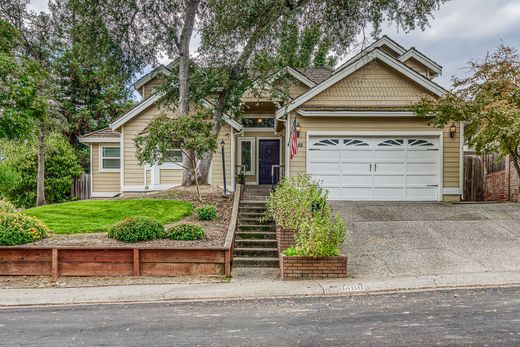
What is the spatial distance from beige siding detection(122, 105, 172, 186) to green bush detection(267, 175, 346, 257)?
818cm

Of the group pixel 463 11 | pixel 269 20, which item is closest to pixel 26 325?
pixel 269 20

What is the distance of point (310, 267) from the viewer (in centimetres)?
807

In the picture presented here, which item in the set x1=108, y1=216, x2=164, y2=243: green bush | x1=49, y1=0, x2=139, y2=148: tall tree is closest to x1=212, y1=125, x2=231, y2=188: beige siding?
x1=49, y1=0, x2=139, y2=148: tall tree

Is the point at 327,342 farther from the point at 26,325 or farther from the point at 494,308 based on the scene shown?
the point at 26,325

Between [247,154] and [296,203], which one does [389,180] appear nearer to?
[296,203]

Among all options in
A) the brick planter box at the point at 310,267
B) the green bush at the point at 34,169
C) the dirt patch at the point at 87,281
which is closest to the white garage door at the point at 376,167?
the brick planter box at the point at 310,267

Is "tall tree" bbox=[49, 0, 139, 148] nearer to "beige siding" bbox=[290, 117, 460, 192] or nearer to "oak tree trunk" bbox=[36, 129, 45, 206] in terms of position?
"oak tree trunk" bbox=[36, 129, 45, 206]

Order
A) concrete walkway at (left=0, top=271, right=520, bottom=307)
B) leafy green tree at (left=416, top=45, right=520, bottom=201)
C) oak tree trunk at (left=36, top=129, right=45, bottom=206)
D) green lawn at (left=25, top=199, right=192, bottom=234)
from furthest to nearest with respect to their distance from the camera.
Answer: oak tree trunk at (left=36, top=129, right=45, bottom=206) → leafy green tree at (left=416, top=45, right=520, bottom=201) → green lawn at (left=25, top=199, right=192, bottom=234) → concrete walkway at (left=0, top=271, right=520, bottom=307)

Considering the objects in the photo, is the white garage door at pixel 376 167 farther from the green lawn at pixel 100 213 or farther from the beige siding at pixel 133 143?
the beige siding at pixel 133 143

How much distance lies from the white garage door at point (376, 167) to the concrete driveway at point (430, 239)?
1.13 m

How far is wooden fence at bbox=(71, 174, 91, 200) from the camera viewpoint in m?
20.8

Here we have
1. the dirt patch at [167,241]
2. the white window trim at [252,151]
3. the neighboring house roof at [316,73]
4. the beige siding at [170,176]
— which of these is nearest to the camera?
the dirt patch at [167,241]

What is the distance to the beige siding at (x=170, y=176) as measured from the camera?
16.3 m

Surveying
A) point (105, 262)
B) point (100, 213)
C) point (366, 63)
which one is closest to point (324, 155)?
point (366, 63)
